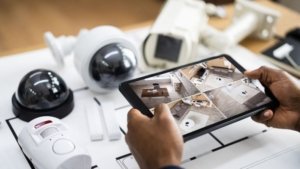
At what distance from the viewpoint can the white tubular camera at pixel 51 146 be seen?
0.65m

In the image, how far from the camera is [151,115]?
2.28 ft

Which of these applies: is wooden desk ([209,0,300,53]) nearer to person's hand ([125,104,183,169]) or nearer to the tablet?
the tablet

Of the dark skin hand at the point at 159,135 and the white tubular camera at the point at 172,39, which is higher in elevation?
the white tubular camera at the point at 172,39

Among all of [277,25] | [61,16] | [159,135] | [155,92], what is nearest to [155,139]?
[159,135]

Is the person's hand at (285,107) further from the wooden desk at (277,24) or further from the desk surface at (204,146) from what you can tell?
the wooden desk at (277,24)

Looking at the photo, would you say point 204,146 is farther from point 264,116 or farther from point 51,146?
point 51,146

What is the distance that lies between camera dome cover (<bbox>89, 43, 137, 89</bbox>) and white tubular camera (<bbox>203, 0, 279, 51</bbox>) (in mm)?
283

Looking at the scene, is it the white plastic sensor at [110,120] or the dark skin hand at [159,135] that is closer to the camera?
the dark skin hand at [159,135]

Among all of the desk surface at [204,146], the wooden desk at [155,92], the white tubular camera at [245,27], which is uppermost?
the white tubular camera at [245,27]

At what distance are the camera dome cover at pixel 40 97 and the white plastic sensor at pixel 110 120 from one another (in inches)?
3.2

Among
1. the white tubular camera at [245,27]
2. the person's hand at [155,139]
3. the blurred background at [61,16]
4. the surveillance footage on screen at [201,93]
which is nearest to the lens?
the person's hand at [155,139]

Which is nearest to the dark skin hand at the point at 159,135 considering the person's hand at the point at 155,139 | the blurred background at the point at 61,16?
the person's hand at the point at 155,139

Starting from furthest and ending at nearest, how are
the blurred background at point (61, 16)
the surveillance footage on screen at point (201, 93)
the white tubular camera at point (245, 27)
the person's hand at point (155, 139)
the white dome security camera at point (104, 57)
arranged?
the blurred background at point (61, 16)
the white tubular camera at point (245, 27)
the white dome security camera at point (104, 57)
the surveillance footage on screen at point (201, 93)
the person's hand at point (155, 139)

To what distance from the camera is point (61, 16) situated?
221 cm
